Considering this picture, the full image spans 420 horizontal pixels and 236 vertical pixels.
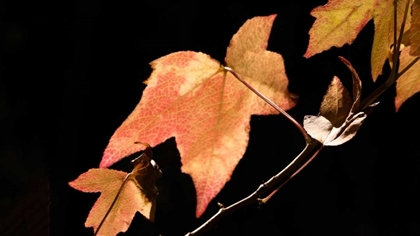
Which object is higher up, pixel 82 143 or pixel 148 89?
pixel 148 89

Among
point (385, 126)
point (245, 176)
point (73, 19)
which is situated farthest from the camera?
point (385, 126)

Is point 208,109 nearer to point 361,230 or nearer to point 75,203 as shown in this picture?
point 75,203

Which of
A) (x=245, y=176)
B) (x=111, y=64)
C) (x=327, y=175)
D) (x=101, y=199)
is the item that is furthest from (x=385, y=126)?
(x=101, y=199)

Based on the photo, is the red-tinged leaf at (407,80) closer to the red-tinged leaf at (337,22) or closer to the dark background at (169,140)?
the red-tinged leaf at (337,22)

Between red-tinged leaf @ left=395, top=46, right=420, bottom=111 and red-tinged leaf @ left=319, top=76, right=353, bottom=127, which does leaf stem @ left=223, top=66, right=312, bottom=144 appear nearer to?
red-tinged leaf @ left=319, top=76, right=353, bottom=127

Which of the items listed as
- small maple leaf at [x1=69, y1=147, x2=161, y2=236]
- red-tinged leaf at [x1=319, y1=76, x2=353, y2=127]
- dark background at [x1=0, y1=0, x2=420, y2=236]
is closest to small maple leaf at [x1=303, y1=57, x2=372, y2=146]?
red-tinged leaf at [x1=319, y1=76, x2=353, y2=127]

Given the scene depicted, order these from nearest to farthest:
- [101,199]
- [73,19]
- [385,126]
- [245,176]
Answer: [101,199]
[73,19]
[245,176]
[385,126]

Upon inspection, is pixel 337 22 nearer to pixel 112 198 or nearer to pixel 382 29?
pixel 382 29
